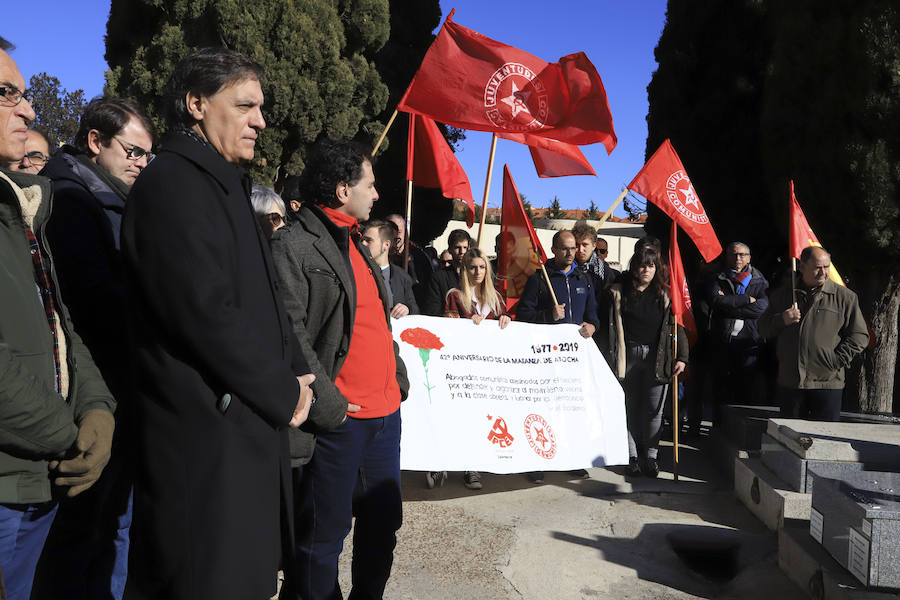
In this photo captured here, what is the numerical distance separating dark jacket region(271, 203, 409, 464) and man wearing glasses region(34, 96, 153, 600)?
562mm

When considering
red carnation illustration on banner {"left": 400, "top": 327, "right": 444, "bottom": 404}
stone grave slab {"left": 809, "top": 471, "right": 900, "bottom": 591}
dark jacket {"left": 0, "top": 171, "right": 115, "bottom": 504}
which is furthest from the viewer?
red carnation illustration on banner {"left": 400, "top": 327, "right": 444, "bottom": 404}

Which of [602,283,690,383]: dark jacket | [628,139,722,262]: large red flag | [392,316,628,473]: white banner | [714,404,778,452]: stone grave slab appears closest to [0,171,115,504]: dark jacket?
[392,316,628,473]: white banner

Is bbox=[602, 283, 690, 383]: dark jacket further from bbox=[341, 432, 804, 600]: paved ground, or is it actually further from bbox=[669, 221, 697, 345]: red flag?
bbox=[341, 432, 804, 600]: paved ground

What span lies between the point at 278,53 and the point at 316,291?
1284cm

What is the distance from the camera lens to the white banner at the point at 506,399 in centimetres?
545

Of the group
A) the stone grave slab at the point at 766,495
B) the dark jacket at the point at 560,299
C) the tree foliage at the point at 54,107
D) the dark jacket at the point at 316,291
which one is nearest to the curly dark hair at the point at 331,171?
the dark jacket at the point at 316,291

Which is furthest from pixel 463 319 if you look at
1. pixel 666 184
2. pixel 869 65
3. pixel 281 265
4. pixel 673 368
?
pixel 869 65

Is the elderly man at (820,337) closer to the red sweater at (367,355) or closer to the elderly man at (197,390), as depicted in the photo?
the red sweater at (367,355)

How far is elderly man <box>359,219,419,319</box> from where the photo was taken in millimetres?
5332

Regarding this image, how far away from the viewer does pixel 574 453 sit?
5.70 meters

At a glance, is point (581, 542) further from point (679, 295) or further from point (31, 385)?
point (31, 385)

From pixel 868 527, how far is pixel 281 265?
9.31 ft

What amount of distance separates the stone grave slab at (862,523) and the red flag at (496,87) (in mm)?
3906

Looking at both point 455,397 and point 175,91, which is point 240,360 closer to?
point 175,91
